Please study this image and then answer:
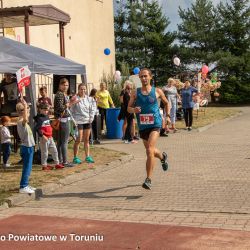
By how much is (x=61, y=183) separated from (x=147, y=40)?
3998 cm

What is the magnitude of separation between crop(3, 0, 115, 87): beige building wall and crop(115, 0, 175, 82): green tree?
1751cm

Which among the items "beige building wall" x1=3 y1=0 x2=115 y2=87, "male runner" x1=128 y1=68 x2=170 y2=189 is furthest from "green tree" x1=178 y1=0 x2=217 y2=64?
"male runner" x1=128 y1=68 x2=170 y2=189

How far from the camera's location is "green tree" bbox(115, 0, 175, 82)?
47.8 m

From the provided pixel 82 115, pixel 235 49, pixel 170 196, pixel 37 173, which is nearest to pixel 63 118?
pixel 82 115

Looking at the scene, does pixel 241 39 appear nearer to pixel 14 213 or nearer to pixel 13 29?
pixel 13 29

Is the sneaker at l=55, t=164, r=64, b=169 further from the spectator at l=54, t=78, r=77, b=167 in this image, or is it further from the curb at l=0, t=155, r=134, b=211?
the curb at l=0, t=155, r=134, b=211

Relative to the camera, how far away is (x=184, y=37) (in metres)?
47.1

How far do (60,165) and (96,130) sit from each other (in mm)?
5049

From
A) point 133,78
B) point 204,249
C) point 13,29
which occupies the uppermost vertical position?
point 13,29

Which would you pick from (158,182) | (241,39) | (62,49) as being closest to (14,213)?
(158,182)

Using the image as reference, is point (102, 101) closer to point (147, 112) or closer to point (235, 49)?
point (147, 112)

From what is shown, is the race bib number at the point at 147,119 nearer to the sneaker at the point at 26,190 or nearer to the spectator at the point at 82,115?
the sneaker at the point at 26,190

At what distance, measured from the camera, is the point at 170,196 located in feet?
26.9

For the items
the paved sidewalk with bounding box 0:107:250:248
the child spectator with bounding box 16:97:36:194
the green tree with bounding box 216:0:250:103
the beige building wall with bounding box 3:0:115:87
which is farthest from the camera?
the green tree with bounding box 216:0:250:103
